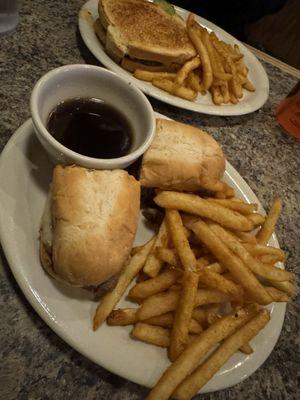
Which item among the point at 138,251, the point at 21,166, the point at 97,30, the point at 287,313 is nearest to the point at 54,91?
the point at 21,166

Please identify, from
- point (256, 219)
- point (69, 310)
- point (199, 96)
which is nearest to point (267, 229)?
point (256, 219)

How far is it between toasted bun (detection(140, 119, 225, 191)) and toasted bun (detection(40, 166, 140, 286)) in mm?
140

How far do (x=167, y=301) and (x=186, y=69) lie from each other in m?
1.05

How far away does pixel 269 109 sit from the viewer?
1.95m

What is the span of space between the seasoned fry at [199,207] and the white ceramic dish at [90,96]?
140mm

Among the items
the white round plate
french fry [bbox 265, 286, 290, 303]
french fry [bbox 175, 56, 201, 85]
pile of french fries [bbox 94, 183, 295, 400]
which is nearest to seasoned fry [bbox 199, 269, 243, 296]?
pile of french fries [bbox 94, 183, 295, 400]

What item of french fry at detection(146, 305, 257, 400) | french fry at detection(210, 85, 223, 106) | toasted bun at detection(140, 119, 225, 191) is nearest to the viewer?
french fry at detection(146, 305, 257, 400)

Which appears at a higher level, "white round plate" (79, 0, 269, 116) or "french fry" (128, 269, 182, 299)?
"white round plate" (79, 0, 269, 116)

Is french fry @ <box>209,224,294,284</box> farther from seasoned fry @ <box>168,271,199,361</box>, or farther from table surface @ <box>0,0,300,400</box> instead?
table surface @ <box>0,0,300,400</box>

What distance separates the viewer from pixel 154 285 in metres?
1.01

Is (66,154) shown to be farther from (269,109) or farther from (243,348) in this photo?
(269,109)

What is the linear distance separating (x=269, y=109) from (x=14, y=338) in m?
1.55

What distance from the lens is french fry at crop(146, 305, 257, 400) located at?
88 cm

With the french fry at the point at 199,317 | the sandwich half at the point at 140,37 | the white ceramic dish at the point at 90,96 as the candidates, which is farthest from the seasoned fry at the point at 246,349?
the sandwich half at the point at 140,37
